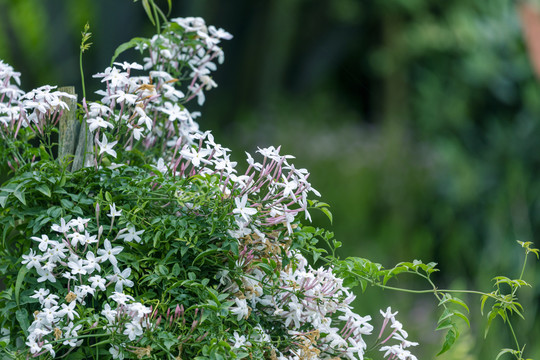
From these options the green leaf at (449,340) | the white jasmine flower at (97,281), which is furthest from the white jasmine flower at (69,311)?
the green leaf at (449,340)

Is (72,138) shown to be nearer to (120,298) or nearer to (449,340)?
(120,298)

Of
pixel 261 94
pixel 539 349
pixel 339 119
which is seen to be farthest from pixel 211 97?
pixel 539 349

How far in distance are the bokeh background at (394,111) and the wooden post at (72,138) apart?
6.20ft

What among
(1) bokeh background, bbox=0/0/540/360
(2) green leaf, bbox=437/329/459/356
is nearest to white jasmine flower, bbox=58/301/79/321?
(2) green leaf, bbox=437/329/459/356

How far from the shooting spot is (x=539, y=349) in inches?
97.7

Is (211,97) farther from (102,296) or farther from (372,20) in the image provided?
(102,296)

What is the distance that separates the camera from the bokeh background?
3516mm

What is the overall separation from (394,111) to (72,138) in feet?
12.9

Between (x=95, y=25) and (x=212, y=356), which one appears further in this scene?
(x=95, y=25)

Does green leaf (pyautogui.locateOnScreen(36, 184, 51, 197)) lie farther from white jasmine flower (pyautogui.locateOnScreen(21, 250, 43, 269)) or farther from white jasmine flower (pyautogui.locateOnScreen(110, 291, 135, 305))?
white jasmine flower (pyautogui.locateOnScreen(110, 291, 135, 305))

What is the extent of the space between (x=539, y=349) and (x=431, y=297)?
5.76ft

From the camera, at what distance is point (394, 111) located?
4.81 meters

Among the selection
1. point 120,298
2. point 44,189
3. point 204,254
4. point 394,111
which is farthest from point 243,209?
point 394,111

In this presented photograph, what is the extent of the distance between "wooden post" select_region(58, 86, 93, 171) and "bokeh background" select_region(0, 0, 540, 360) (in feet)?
6.20
